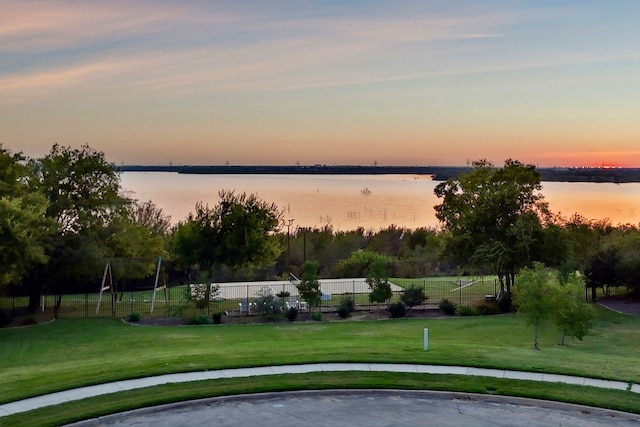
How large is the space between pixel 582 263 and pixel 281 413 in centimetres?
3477

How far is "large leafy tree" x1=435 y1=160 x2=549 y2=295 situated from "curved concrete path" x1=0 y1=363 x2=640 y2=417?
26.9 m

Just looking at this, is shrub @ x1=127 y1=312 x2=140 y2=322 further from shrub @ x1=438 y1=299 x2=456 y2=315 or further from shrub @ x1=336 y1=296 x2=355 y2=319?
shrub @ x1=438 y1=299 x2=456 y2=315

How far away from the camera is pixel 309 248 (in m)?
72.8

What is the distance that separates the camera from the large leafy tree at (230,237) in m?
44.4

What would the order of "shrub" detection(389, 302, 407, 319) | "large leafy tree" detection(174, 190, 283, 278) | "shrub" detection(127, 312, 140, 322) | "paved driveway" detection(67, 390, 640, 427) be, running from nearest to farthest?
"paved driveway" detection(67, 390, 640, 427)
"shrub" detection(127, 312, 140, 322)
"shrub" detection(389, 302, 407, 319)
"large leafy tree" detection(174, 190, 283, 278)

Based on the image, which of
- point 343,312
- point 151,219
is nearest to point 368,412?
point 343,312

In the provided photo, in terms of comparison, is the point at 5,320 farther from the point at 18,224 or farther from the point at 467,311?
the point at 467,311

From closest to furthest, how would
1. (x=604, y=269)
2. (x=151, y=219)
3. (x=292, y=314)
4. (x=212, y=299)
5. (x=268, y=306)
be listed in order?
(x=292, y=314) → (x=268, y=306) → (x=212, y=299) → (x=604, y=269) → (x=151, y=219)

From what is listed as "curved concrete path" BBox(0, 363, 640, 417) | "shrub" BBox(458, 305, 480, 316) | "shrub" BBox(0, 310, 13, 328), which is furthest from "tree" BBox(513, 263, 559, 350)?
"shrub" BBox(0, 310, 13, 328)

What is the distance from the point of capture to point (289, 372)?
16.8 metres

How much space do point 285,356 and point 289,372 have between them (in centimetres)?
178

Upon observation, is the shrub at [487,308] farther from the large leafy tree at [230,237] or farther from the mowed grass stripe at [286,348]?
the large leafy tree at [230,237]

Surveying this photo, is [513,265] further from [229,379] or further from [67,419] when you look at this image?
[67,419]

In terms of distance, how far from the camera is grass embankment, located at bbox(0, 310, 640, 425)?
15117mm
